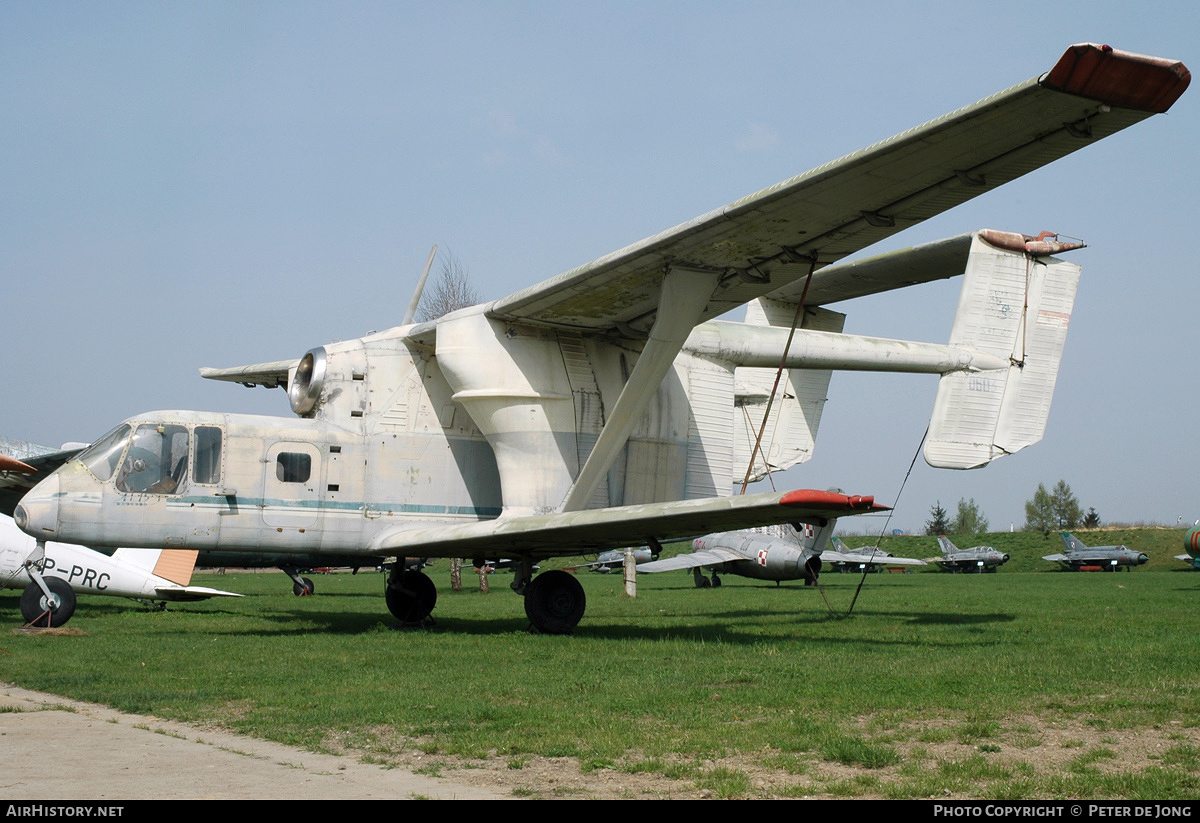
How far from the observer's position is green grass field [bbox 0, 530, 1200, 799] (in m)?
5.66

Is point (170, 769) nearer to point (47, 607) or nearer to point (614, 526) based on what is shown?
point (614, 526)

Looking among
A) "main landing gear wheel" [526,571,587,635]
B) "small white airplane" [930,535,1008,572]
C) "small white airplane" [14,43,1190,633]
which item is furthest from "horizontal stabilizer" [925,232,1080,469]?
"small white airplane" [930,535,1008,572]

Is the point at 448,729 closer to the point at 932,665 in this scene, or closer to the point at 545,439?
the point at 932,665

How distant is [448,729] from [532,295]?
695 cm

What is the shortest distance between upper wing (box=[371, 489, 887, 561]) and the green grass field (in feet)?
3.86

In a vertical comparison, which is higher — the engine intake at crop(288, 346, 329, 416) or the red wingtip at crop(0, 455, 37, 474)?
the engine intake at crop(288, 346, 329, 416)

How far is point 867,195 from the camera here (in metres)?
10.7

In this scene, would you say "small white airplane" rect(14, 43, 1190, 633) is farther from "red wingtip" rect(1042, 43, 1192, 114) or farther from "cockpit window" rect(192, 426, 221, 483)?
"red wingtip" rect(1042, 43, 1192, 114)

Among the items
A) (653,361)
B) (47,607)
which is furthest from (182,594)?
(653,361)

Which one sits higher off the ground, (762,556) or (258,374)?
(258,374)

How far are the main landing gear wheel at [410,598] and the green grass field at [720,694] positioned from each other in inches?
12.4

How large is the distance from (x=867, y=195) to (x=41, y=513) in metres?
10.0

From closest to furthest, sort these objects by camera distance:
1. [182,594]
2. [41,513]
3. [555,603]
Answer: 1. [41,513]
2. [555,603]
3. [182,594]
